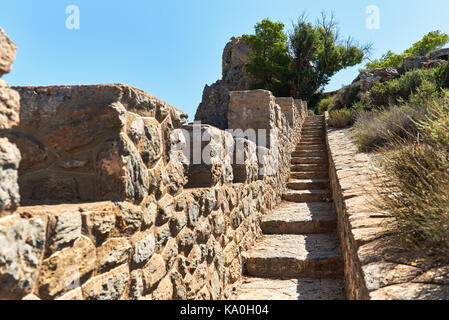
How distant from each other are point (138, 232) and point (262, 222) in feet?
9.83

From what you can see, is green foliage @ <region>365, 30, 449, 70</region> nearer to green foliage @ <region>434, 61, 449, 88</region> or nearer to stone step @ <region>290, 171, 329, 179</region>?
green foliage @ <region>434, 61, 449, 88</region>

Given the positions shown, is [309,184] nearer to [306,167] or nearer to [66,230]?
[306,167]

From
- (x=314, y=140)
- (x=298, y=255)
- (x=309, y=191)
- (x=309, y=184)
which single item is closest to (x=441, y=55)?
(x=314, y=140)

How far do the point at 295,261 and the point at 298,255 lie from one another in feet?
0.39

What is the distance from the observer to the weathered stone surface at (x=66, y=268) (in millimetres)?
1106

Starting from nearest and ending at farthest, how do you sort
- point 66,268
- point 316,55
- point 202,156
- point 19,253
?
point 19,253 → point 66,268 → point 202,156 → point 316,55

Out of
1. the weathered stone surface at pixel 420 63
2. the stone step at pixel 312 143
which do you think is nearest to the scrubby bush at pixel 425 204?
the stone step at pixel 312 143

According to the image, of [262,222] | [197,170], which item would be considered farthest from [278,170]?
[197,170]

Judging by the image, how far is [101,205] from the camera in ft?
4.54

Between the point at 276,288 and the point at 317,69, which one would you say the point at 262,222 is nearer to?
the point at 276,288

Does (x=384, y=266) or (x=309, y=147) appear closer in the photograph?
(x=384, y=266)

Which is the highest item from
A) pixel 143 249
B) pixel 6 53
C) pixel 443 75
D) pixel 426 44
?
pixel 426 44

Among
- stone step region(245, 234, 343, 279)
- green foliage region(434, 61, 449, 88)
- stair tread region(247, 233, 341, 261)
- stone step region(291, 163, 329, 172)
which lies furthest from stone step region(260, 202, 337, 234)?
green foliage region(434, 61, 449, 88)
